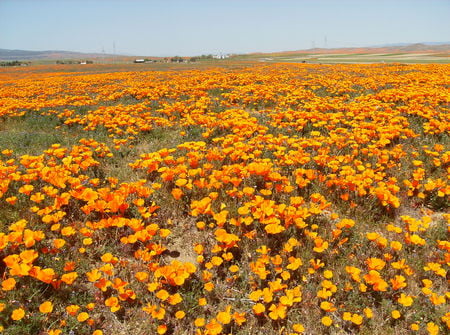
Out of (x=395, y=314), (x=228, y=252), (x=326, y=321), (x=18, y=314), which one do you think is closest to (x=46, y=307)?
(x=18, y=314)

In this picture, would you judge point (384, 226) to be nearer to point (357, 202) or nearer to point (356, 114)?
point (357, 202)

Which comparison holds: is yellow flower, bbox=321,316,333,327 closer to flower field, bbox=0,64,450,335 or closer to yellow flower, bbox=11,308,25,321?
flower field, bbox=0,64,450,335

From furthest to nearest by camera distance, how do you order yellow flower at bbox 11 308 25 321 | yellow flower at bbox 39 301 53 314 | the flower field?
the flower field → yellow flower at bbox 39 301 53 314 → yellow flower at bbox 11 308 25 321

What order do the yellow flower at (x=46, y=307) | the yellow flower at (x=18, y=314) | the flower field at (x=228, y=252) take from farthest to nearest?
1. the flower field at (x=228, y=252)
2. the yellow flower at (x=46, y=307)
3. the yellow flower at (x=18, y=314)

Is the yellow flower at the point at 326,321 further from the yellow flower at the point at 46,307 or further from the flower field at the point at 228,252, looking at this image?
the yellow flower at the point at 46,307

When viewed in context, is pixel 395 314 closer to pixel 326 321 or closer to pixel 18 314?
pixel 326 321

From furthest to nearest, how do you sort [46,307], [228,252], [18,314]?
[228,252]
[46,307]
[18,314]

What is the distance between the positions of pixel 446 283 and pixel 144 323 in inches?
132

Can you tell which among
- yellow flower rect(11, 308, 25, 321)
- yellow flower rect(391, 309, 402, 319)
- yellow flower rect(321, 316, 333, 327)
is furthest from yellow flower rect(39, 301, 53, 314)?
yellow flower rect(391, 309, 402, 319)

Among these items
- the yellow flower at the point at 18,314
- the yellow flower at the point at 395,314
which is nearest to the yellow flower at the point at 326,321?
the yellow flower at the point at 395,314

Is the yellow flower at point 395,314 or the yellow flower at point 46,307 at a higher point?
the yellow flower at point 46,307

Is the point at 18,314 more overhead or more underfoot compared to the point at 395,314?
more overhead

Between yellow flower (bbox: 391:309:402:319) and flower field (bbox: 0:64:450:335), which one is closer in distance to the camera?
yellow flower (bbox: 391:309:402:319)

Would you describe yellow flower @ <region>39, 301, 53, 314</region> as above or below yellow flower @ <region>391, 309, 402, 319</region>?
above
